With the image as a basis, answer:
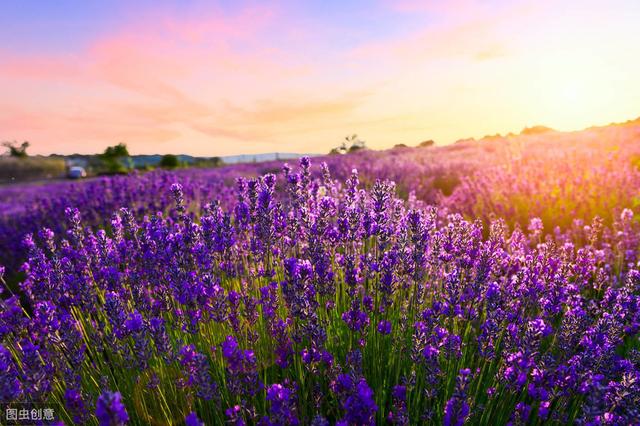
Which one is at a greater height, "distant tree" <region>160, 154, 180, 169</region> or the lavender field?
"distant tree" <region>160, 154, 180, 169</region>

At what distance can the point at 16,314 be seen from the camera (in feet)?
8.23

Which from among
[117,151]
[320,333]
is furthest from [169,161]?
[320,333]

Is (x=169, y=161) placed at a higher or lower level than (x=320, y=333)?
higher

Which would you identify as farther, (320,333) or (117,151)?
(117,151)

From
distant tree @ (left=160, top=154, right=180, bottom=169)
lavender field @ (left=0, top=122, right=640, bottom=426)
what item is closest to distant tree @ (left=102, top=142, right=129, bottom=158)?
distant tree @ (left=160, top=154, right=180, bottom=169)

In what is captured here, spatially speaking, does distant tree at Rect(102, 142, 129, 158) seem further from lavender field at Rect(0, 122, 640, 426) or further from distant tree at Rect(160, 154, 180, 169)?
lavender field at Rect(0, 122, 640, 426)

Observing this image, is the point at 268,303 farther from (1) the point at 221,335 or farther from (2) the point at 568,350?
(2) the point at 568,350

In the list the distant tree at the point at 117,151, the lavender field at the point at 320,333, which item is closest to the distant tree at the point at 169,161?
the distant tree at the point at 117,151

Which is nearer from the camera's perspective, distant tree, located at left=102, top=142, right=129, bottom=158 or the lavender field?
the lavender field

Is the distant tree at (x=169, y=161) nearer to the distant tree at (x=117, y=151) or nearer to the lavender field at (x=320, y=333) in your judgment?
the distant tree at (x=117, y=151)

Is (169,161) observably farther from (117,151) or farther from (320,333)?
(320,333)

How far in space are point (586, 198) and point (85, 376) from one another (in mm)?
6199

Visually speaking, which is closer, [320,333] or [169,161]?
[320,333]

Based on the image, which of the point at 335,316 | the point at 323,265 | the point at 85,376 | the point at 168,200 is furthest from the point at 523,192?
the point at 85,376
